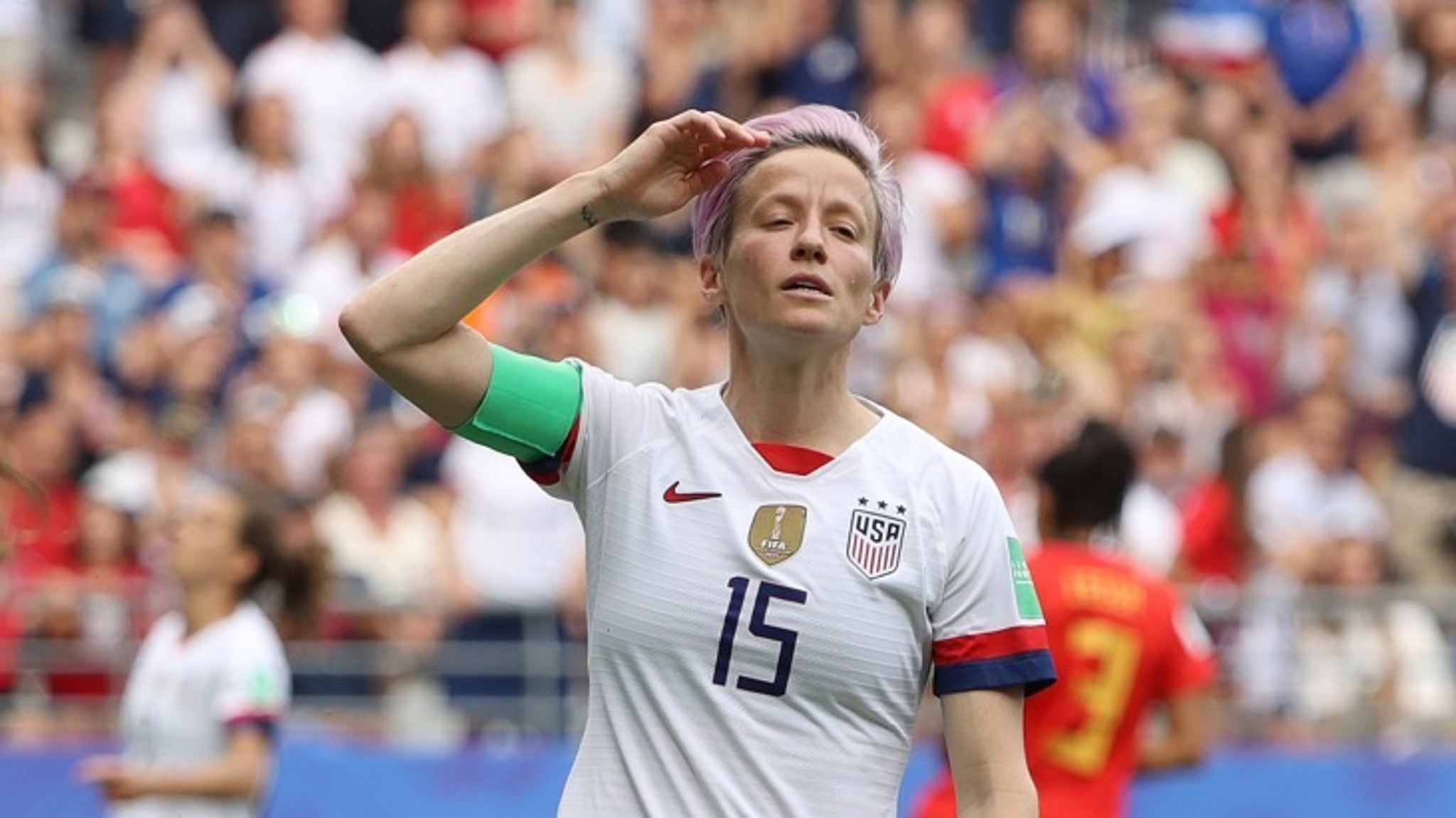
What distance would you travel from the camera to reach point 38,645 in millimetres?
11961

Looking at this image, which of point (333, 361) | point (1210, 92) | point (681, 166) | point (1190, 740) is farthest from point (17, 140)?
point (681, 166)

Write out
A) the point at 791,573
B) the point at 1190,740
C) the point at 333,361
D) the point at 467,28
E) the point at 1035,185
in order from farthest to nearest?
the point at 467,28 < the point at 1035,185 < the point at 333,361 < the point at 1190,740 < the point at 791,573

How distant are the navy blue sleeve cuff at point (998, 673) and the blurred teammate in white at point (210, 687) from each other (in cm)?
393

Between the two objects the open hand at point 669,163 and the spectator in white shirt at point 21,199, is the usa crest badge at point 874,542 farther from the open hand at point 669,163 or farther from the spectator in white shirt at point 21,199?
the spectator in white shirt at point 21,199

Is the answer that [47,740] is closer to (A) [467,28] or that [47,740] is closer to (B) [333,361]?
(B) [333,361]

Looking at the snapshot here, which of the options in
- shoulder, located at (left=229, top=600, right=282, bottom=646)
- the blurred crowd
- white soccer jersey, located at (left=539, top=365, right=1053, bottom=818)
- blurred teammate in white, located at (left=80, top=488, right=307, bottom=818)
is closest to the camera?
white soccer jersey, located at (left=539, top=365, right=1053, bottom=818)

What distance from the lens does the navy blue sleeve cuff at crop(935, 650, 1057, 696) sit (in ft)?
15.5

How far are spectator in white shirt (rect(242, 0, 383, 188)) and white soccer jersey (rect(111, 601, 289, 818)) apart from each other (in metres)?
7.03

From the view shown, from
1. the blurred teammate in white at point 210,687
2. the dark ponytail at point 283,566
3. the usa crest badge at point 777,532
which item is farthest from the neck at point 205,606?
the usa crest badge at point 777,532

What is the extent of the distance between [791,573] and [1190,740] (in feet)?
12.3

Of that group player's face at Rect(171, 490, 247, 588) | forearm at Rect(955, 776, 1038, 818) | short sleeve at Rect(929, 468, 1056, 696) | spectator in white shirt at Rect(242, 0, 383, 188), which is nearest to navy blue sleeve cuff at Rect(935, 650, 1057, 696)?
short sleeve at Rect(929, 468, 1056, 696)

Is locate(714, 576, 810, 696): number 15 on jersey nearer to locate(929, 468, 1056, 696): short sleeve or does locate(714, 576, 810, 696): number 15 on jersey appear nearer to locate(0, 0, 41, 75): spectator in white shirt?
locate(929, 468, 1056, 696): short sleeve

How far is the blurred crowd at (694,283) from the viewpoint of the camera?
40.7 ft

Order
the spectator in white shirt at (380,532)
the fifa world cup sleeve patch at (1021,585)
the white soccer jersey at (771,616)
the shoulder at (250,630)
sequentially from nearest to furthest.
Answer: the white soccer jersey at (771,616) → the fifa world cup sleeve patch at (1021,585) → the shoulder at (250,630) → the spectator in white shirt at (380,532)
